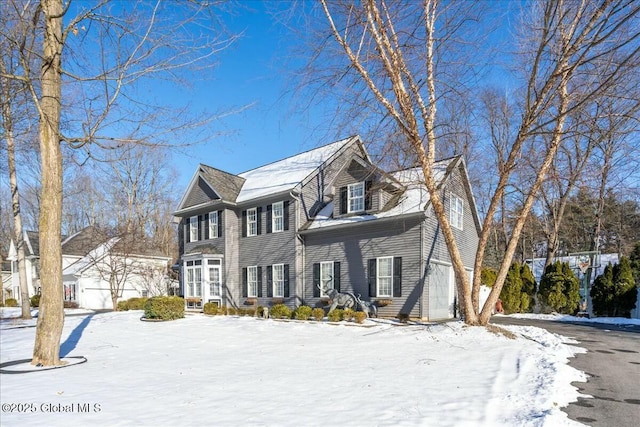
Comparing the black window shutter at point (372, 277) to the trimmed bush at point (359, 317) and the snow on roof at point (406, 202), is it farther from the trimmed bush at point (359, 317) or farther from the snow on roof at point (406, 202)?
the trimmed bush at point (359, 317)

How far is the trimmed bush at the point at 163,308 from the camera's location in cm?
1447

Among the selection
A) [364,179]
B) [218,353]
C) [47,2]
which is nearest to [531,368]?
[218,353]

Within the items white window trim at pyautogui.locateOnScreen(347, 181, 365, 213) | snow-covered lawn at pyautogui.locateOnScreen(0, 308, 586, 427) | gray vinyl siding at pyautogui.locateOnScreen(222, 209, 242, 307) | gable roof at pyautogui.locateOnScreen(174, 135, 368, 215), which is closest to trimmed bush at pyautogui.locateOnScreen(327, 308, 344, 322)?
snow-covered lawn at pyautogui.locateOnScreen(0, 308, 586, 427)

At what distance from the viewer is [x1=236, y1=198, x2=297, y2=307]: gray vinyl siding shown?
16.7m

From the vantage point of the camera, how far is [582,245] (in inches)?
1390

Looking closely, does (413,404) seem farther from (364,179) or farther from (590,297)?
(590,297)

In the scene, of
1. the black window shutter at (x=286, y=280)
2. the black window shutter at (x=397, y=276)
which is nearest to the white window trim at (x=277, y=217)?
the black window shutter at (x=286, y=280)

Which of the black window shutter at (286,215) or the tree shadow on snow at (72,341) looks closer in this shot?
the tree shadow on snow at (72,341)

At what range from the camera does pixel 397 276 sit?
1389 centimetres

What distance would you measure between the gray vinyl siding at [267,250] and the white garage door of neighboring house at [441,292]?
598 centimetres

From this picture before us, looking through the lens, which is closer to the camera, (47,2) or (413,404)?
(413,404)

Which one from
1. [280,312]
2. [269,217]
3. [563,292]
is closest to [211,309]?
[280,312]

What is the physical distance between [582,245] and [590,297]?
70.7 ft

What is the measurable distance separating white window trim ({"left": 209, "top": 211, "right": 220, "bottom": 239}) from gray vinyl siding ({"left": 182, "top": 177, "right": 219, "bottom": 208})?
83cm
